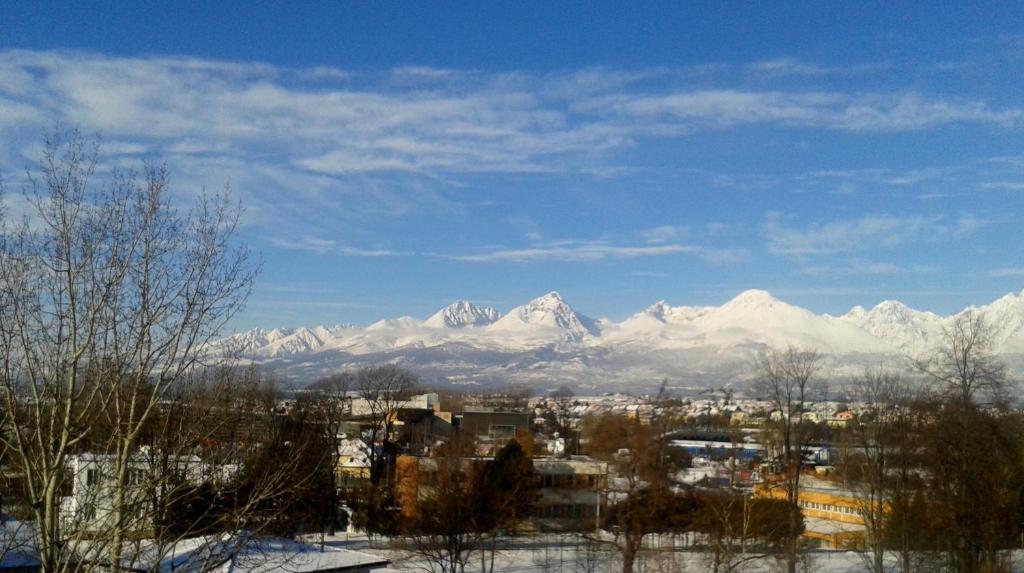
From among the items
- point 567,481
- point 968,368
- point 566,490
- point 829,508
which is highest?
point 968,368

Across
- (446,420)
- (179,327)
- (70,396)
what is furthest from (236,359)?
(446,420)

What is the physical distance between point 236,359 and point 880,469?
20316 mm

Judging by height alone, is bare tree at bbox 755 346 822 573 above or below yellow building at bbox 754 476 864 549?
above

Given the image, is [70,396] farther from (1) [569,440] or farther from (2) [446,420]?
(2) [446,420]

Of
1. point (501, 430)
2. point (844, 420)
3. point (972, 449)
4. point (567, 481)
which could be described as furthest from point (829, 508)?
point (501, 430)

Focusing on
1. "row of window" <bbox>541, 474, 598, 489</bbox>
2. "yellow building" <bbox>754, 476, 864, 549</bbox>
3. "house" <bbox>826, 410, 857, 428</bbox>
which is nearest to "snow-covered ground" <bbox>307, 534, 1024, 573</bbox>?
"yellow building" <bbox>754, 476, 864, 549</bbox>

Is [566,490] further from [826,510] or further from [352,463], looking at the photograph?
[352,463]

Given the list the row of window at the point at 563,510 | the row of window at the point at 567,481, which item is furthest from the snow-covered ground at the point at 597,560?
the row of window at the point at 567,481

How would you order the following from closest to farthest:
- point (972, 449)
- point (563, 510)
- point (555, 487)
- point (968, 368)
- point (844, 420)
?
point (972, 449) → point (968, 368) → point (555, 487) → point (563, 510) → point (844, 420)

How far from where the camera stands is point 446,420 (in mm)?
69188

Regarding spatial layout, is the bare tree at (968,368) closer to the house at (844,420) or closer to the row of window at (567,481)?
the house at (844,420)

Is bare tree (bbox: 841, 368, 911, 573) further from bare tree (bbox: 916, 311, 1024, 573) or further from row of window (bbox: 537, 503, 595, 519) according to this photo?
row of window (bbox: 537, 503, 595, 519)

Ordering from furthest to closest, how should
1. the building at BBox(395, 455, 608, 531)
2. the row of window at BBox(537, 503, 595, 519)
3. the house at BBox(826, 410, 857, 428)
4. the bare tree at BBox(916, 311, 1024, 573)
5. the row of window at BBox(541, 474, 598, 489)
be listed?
the house at BBox(826, 410, 857, 428) < the row of window at BBox(541, 474, 598, 489) < the row of window at BBox(537, 503, 595, 519) < the building at BBox(395, 455, 608, 531) < the bare tree at BBox(916, 311, 1024, 573)

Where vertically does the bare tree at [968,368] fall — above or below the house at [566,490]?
above
